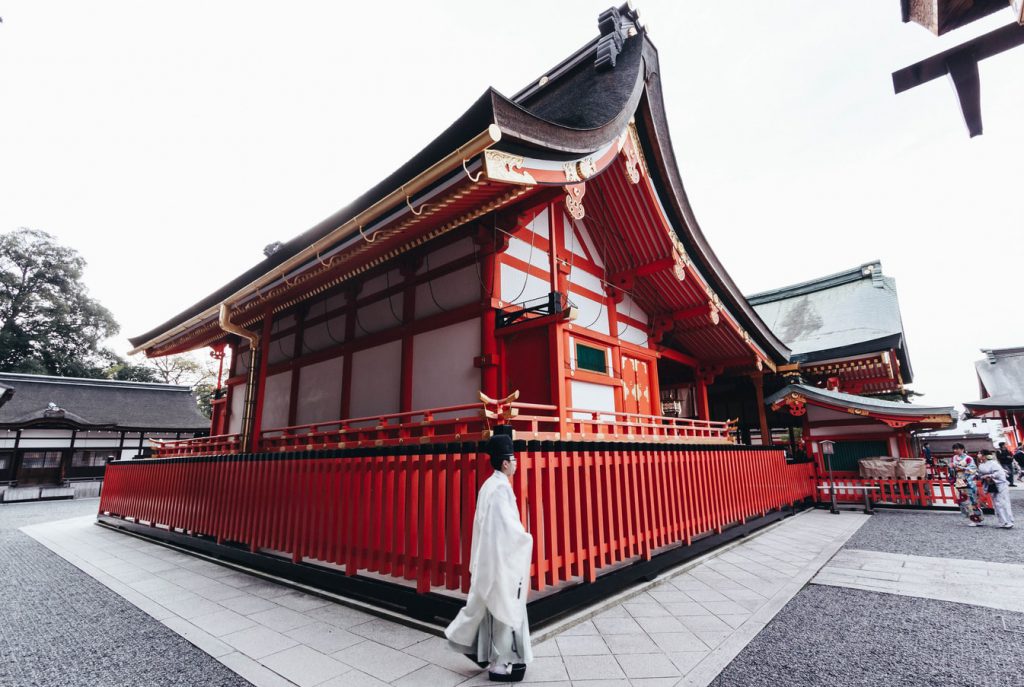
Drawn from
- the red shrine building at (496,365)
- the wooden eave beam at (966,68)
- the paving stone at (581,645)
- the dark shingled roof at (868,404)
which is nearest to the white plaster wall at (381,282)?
the red shrine building at (496,365)

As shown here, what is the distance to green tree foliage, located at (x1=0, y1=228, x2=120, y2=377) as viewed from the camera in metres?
29.7

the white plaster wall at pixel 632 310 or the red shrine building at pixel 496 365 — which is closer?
the red shrine building at pixel 496 365

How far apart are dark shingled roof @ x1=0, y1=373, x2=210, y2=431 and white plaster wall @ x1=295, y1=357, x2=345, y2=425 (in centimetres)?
1801

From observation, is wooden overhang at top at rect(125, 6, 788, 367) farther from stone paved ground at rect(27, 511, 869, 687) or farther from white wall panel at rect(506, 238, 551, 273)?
stone paved ground at rect(27, 511, 869, 687)

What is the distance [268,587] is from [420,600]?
254 centimetres

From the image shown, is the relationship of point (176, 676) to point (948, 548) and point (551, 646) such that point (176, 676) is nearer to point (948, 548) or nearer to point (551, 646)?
point (551, 646)

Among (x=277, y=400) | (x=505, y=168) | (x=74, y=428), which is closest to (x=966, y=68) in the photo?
(x=505, y=168)

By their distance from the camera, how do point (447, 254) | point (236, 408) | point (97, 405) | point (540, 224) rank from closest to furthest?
point (447, 254) < point (540, 224) < point (236, 408) < point (97, 405)

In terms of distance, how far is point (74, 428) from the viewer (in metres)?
20.7

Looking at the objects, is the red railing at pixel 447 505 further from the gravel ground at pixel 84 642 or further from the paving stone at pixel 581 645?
the gravel ground at pixel 84 642

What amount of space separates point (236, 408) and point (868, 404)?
1671cm

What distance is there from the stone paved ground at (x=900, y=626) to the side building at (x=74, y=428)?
67.5ft

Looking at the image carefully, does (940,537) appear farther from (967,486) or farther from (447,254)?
(447,254)

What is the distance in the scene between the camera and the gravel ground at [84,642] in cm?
307
